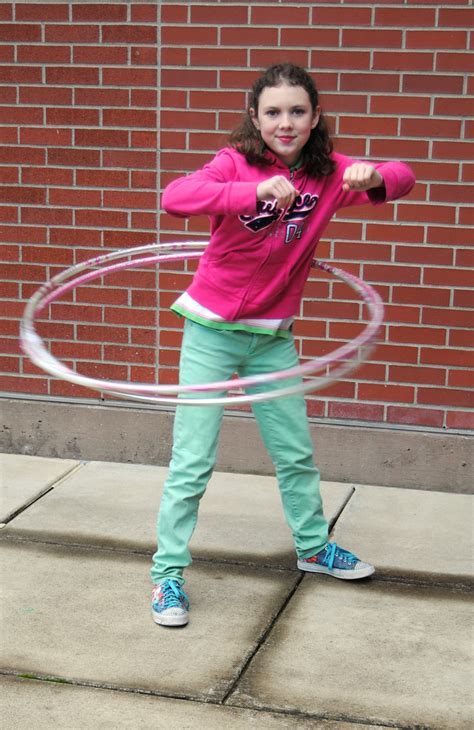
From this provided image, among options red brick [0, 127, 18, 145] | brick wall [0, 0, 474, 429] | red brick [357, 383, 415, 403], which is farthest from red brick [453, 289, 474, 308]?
red brick [0, 127, 18, 145]

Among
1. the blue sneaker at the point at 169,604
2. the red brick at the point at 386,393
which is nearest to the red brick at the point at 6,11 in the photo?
the red brick at the point at 386,393

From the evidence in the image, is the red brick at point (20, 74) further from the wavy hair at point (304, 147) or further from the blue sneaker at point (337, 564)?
the blue sneaker at point (337, 564)

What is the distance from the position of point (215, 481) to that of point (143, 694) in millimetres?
2186

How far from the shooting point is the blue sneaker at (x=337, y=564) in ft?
13.9

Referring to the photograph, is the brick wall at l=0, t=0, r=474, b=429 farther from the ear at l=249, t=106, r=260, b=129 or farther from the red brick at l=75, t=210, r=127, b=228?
the ear at l=249, t=106, r=260, b=129

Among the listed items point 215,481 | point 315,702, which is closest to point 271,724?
point 315,702

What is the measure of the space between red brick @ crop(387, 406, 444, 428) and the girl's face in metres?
2.06

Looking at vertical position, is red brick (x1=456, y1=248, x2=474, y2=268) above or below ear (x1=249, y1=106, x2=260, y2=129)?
below

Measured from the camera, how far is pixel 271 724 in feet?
10.4

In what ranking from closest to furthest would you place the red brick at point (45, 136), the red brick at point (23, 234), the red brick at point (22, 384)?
1. the red brick at point (45, 136)
2. the red brick at point (23, 234)
3. the red brick at point (22, 384)

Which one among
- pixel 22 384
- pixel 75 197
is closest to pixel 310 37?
pixel 75 197

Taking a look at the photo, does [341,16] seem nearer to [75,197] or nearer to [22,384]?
[75,197]

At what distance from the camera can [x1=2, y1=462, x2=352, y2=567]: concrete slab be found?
462cm

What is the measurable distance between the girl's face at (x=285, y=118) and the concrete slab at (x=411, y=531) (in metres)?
1.81
